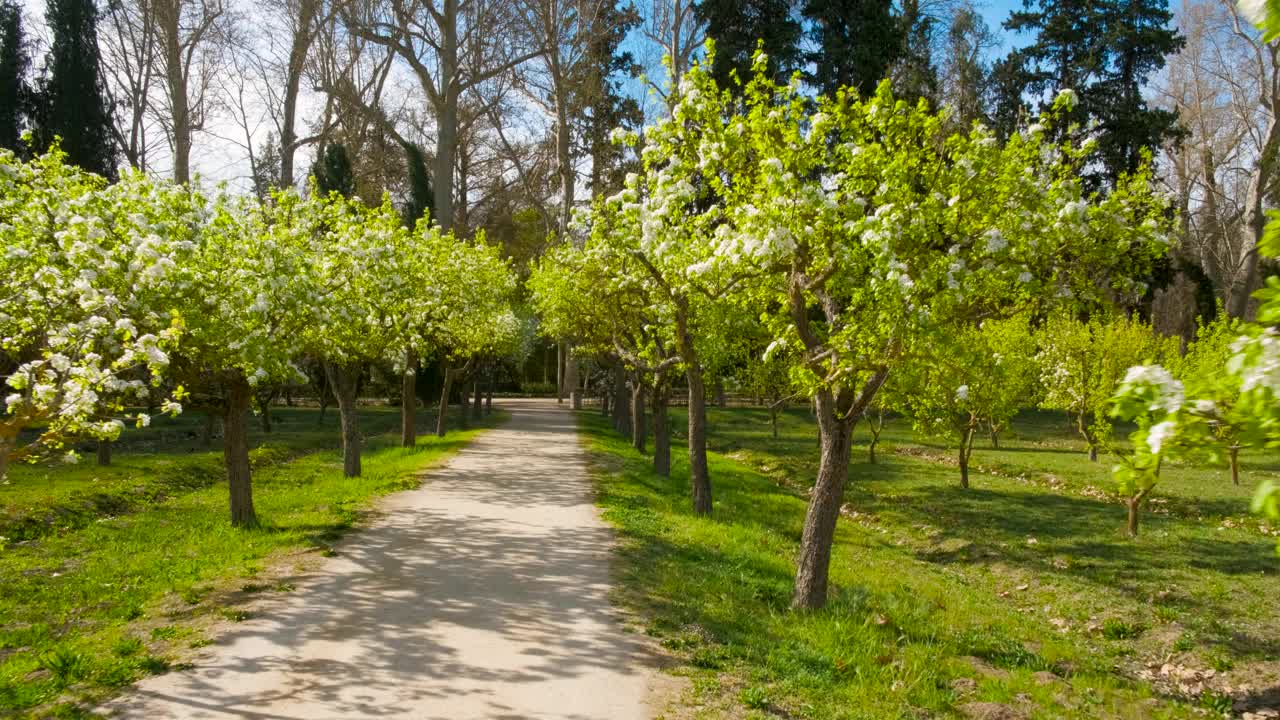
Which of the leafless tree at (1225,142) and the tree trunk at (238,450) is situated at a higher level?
the leafless tree at (1225,142)

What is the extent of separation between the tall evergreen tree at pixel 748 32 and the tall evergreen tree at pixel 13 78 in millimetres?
29614

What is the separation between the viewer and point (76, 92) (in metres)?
33.4

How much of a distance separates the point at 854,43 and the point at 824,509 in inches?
1049

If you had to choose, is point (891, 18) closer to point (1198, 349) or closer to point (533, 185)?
point (1198, 349)

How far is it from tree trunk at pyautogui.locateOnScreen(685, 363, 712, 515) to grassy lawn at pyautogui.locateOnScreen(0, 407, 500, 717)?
21.1ft

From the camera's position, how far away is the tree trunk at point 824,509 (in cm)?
979

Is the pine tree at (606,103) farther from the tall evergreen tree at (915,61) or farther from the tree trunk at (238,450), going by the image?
the tree trunk at (238,450)

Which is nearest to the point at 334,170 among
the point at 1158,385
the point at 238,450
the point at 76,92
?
the point at 76,92

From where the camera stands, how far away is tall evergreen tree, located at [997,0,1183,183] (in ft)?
117

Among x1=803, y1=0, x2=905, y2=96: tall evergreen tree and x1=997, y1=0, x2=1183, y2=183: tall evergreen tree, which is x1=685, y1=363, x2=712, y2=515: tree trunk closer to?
x1=803, y1=0, x2=905, y2=96: tall evergreen tree

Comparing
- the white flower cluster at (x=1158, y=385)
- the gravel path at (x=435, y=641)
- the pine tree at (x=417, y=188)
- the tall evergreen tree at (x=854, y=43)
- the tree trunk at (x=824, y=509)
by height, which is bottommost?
the gravel path at (x=435, y=641)

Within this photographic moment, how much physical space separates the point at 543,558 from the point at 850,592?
172 inches

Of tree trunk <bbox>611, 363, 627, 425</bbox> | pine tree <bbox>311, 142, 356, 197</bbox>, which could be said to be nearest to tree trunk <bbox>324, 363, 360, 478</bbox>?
tree trunk <bbox>611, 363, 627, 425</bbox>

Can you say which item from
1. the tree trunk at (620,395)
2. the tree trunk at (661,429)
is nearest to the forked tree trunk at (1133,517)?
the tree trunk at (661,429)
